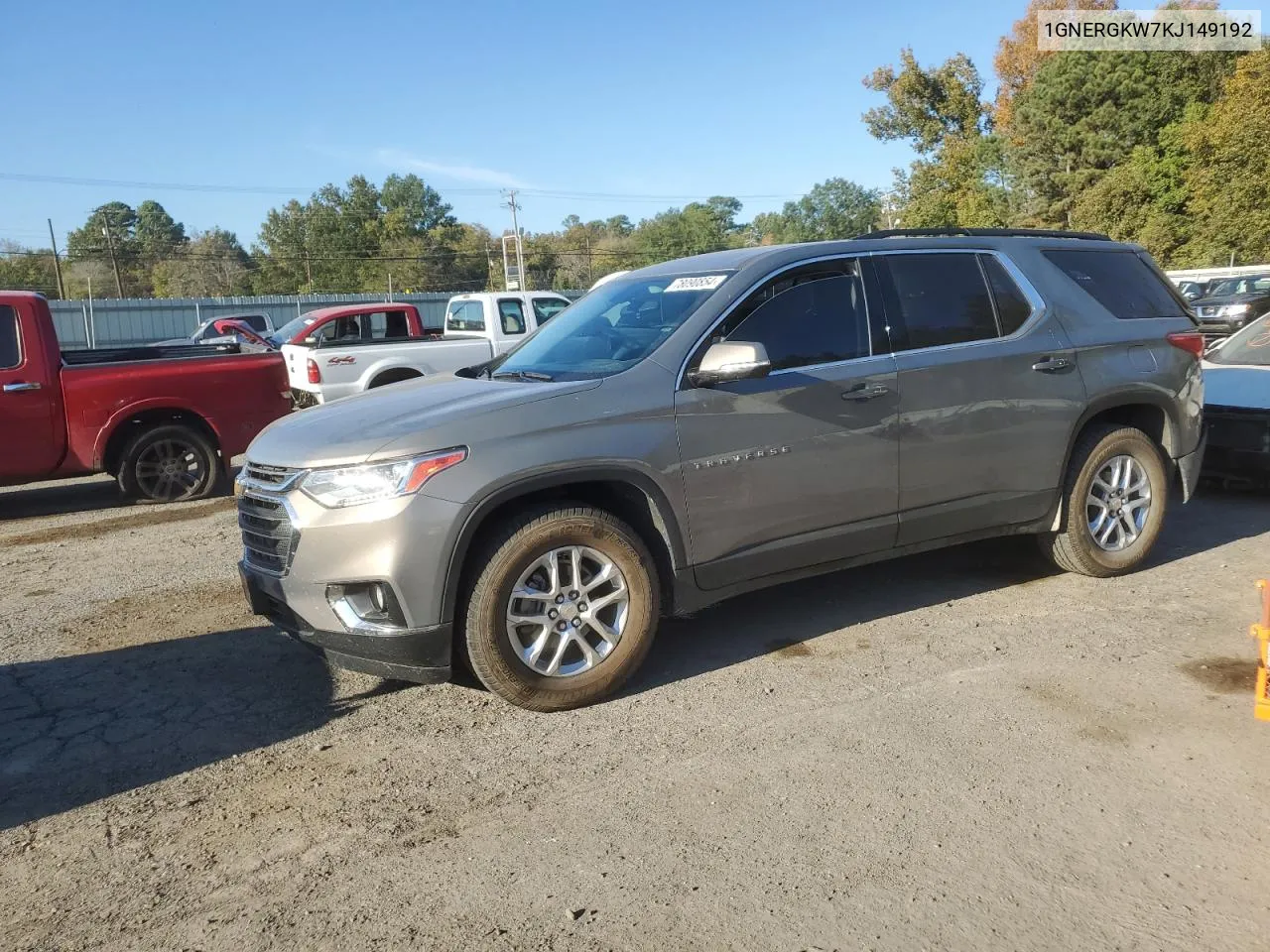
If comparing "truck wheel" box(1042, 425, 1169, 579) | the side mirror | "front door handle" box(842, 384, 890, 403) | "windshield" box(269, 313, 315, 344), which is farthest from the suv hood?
"windshield" box(269, 313, 315, 344)

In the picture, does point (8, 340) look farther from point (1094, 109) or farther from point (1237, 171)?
point (1094, 109)

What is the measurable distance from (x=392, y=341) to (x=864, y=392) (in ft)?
33.4

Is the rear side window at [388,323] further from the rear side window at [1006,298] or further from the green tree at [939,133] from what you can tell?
the green tree at [939,133]

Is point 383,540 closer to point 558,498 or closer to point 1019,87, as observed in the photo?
point 558,498

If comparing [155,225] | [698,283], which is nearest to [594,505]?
[698,283]

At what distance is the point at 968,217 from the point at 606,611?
55724 millimetres

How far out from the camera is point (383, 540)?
3.78 metres

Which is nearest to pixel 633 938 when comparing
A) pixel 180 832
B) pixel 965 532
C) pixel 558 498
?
pixel 180 832

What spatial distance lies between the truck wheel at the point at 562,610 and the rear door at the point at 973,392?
153 cm

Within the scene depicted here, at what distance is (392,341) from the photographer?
1375cm

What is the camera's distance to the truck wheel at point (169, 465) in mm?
9172

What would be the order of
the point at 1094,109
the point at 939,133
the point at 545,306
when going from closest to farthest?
the point at 545,306, the point at 1094,109, the point at 939,133

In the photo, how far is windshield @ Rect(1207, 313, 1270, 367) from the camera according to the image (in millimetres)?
8125

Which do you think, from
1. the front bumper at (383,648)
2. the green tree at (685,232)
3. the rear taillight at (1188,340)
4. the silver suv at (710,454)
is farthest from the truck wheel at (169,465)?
the green tree at (685,232)
